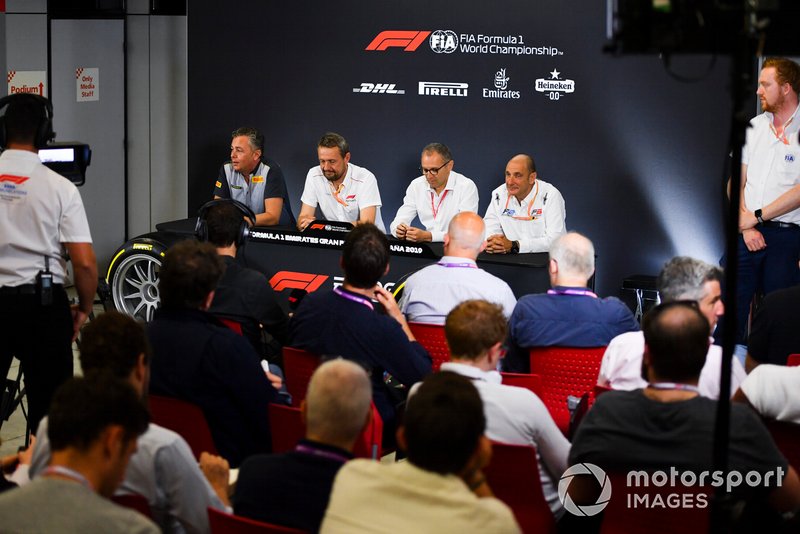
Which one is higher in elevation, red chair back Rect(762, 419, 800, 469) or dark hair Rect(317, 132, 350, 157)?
dark hair Rect(317, 132, 350, 157)

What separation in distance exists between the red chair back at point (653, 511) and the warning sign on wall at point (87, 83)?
658 cm

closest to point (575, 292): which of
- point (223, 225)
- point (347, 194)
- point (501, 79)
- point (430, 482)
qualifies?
point (223, 225)

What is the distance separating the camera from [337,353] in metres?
3.61

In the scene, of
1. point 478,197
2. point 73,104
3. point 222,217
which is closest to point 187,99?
point 73,104

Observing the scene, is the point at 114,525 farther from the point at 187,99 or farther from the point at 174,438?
the point at 187,99

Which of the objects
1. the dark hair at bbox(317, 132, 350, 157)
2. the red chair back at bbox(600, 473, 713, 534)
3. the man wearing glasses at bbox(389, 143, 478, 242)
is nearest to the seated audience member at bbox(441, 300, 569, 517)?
the red chair back at bbox(600, 473, 713, 534)

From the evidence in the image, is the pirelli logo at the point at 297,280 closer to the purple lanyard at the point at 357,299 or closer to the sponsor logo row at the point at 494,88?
the sponsor logo row at the point at 494,88

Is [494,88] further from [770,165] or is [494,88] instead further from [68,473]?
[68,473]

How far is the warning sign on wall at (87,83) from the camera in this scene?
26.5 feet

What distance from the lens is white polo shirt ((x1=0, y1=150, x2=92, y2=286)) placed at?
381 cm

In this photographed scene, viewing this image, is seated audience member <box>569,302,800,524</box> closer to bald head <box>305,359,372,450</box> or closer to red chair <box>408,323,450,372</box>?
bald head <box>305,359,372,450</box>

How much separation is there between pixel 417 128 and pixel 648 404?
5.14 meters

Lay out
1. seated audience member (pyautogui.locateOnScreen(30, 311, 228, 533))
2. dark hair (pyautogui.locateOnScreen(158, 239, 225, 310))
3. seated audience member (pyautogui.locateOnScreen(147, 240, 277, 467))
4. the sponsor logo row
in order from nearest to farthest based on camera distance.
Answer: seated audience member (pyautogui.locateOnScreen(30, 311, 228, 533)) → seated audience member (pyautogui.locateOnScreen(147, 240, 277, 467)) → dark hair (pyautogui.locateOnScreen(158, 239, 225, 310)) → the sponsor logo row

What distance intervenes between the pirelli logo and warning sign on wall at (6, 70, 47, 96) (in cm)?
283
